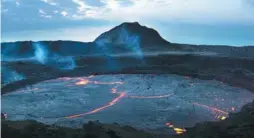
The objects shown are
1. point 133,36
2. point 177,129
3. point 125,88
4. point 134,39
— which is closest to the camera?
point 177,129

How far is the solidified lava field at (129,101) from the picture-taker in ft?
58.3

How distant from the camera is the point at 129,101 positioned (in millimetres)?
21547

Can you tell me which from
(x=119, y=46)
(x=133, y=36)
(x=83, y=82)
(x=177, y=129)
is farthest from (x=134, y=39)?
(x=177, y=129)

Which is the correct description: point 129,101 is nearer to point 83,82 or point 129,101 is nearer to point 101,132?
point 83,82

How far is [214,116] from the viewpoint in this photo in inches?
716

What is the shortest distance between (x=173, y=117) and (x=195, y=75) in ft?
43.9

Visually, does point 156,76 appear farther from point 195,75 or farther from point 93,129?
point 93,129

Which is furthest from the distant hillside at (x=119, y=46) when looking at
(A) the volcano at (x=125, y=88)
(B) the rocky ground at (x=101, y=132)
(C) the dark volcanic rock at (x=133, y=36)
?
(B) the rocky ground at (x=101, y=132)

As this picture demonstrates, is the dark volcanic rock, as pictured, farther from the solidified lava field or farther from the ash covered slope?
the solidified lava field

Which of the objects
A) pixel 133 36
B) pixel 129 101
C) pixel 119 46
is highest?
pixel 133 36

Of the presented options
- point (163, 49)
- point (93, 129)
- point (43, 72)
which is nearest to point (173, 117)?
point (93, 129)

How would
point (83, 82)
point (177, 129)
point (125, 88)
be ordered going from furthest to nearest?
point (83, 82)
point (125, 88)
point (177, 129)

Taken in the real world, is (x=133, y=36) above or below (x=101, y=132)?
above

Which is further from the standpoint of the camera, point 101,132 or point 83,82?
point 83,82
